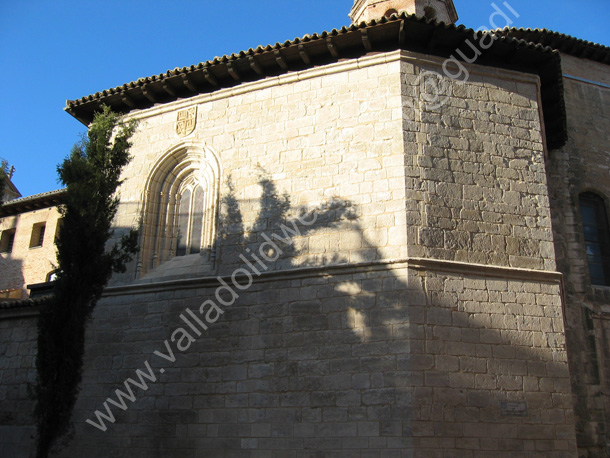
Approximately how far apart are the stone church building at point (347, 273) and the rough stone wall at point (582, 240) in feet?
0.17

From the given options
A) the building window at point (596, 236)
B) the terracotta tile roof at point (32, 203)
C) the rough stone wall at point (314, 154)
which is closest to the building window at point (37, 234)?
the terracotta tile roof at point (32, 203)

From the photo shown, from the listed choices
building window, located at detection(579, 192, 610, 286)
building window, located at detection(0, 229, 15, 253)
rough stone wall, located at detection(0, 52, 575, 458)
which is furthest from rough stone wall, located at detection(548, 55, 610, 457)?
building window, located at detection(0, 229, 15, 253)

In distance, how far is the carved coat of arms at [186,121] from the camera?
34.0 ft

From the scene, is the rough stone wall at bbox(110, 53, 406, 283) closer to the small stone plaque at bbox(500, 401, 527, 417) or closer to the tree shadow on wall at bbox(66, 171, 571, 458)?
the tree shadow on wall at bbox(66, 171, 571, 458)

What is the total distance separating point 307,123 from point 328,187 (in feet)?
4.07

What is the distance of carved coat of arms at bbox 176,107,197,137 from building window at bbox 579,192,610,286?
7622 millimetres

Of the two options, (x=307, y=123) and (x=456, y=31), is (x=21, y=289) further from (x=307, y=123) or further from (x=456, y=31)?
(x=456, y=31)

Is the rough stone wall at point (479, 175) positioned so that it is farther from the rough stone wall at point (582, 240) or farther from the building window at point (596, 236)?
the building window at point (596, 236)

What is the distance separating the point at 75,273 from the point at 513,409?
615 cm

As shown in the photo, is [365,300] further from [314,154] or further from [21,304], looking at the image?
[21,304]

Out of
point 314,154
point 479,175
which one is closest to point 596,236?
point 479,175

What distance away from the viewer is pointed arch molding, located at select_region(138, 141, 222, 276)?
9859mm

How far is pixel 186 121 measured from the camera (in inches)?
411

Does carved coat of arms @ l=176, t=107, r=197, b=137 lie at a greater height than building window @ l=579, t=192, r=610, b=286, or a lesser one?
greater
